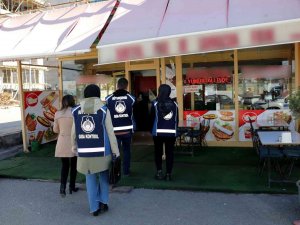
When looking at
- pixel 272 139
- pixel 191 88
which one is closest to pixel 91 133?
pixel 272 139

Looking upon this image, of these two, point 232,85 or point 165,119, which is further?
point 232,85

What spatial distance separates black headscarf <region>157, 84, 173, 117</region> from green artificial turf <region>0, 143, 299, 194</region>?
124cm

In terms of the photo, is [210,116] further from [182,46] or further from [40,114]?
[40,114]

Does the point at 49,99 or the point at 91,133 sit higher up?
the point at 49,99

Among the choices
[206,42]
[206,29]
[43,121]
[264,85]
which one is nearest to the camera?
[206,29]

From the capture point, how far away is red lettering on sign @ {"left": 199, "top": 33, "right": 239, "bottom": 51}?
5578 millimetres

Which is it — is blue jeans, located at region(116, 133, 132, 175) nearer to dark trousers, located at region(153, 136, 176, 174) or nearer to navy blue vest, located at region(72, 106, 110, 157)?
dark trousers, located at region(153, 136, 176, 174)

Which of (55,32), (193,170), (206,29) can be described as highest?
(55,32)

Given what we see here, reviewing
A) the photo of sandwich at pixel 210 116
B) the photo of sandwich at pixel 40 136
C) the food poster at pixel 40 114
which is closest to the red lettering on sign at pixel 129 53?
the photo of sandwich at pixel 210 116

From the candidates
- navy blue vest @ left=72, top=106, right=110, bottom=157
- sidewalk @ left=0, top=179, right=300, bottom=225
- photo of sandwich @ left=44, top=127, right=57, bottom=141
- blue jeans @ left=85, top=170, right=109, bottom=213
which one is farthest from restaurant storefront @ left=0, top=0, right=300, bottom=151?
blue jeans @ left=85, top=170, right=109, bottom=213

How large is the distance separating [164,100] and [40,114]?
5028 millimetres

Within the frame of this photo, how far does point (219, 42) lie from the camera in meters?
5.65

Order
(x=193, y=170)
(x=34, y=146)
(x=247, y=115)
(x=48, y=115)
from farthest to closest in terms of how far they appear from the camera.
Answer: (x=48, y=115) → (x=34, y=146) → (x=247, y=115) → (x=193, y=170)

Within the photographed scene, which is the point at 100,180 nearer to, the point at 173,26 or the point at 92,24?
the point at 173,26
